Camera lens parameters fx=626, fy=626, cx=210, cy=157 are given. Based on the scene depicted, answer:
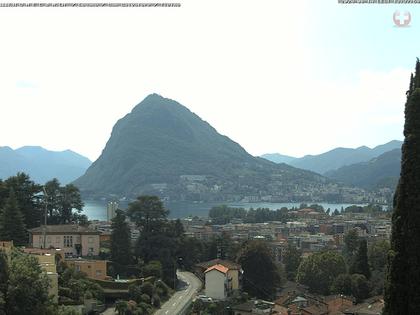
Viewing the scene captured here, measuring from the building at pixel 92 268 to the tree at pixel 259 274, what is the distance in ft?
24.1

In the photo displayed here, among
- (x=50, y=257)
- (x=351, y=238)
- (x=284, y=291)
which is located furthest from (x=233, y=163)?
(x=50, y=257)

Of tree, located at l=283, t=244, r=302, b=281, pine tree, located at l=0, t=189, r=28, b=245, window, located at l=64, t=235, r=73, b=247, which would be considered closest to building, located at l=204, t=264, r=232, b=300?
window, located at l=64, t=235, r=73, b=247

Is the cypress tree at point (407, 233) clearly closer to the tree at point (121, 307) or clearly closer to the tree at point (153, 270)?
the tree at point (121, 307)

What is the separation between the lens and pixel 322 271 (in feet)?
100

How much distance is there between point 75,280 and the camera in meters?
20.6

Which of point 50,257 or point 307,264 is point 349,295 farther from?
point 50,257

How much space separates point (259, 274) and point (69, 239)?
8936mm

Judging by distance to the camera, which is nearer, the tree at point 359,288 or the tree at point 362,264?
the tree at point 359,288

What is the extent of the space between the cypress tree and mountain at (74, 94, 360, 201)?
141 meters

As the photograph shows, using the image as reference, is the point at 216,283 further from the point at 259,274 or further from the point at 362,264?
the point at 362,264

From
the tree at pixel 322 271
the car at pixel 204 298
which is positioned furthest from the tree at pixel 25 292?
the tree at pixel 322 271

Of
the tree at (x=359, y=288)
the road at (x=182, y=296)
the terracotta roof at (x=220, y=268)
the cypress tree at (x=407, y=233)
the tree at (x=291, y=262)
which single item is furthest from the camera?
the tree at (x=291, y=262)

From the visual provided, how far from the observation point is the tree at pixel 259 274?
29.1 metres

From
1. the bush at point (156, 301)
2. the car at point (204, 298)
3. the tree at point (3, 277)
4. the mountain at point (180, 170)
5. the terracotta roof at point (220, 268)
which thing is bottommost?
the car at point (204, 298)
